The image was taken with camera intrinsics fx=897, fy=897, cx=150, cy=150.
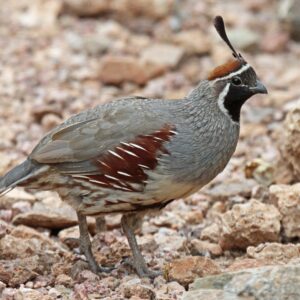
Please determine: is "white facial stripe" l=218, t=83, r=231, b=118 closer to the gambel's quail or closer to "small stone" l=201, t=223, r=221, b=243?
the gambel's quail

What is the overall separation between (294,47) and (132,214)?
20.7 feet

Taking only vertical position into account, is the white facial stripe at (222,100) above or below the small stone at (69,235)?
above

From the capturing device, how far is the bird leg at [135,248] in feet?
21.6

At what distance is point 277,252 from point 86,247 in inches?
56.3

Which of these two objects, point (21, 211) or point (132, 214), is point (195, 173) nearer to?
point (132, 214)

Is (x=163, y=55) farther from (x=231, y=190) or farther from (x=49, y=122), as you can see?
(x=231, y=190)

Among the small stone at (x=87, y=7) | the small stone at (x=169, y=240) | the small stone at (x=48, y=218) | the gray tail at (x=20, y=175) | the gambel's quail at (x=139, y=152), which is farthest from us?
the small stone at (x=87, y=7)

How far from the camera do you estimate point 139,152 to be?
6375 millimetres

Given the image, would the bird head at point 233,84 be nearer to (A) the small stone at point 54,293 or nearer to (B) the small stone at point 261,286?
(B) the small stone at point 261,286

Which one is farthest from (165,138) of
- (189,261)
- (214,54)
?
(214,54)

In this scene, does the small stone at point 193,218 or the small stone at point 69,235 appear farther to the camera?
the small stone at point 193,218

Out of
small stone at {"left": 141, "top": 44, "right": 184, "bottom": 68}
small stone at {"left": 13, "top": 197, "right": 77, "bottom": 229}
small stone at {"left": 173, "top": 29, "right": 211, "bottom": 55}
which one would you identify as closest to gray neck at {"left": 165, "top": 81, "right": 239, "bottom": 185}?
small stone at {"left": 13, "top": 197, "right": 77, "bottom": 229}

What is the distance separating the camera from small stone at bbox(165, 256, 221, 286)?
6234 millimetres

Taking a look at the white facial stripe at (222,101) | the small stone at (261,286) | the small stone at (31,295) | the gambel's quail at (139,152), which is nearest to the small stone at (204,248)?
the gambel's quail at (139,152)
